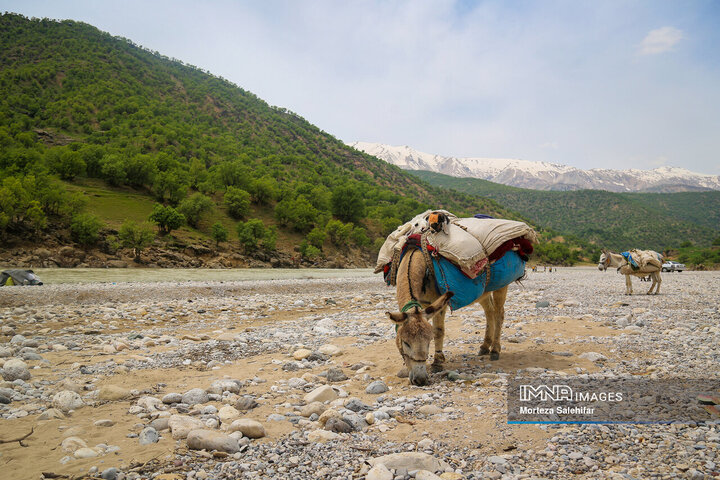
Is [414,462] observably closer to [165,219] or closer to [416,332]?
[416,332]

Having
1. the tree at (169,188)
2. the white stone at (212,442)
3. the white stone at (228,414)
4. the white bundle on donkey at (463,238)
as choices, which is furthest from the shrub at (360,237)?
the white stone at (212,442)

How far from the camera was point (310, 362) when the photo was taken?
714cm

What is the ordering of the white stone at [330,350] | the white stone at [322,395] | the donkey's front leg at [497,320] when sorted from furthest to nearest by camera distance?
1. the white stone at [330,350]
2. the donkey's front leg at [497,320]
3. the white stone at [322,395]

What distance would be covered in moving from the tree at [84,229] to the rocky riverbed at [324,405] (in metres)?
39.9

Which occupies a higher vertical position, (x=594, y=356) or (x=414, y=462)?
(x=594, y=356)

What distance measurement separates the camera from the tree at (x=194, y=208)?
59.2 metres

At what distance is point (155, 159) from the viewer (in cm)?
6969

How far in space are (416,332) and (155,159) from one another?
77.5 metres

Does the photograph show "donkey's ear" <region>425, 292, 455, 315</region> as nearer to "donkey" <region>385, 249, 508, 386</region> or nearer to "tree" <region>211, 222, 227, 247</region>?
"donkey" <region>385, 249, 508, 386</region>

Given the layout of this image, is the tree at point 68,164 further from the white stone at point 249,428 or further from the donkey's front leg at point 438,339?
the white stone at point 249,428

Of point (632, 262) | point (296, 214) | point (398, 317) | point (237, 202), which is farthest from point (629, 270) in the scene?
point (237, 202)

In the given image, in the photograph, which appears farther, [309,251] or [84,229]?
[309,251]

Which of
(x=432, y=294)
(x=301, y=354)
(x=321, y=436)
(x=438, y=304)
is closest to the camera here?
(x=321, y=436)

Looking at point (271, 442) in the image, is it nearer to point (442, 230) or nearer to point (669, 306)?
point (442, 230)
